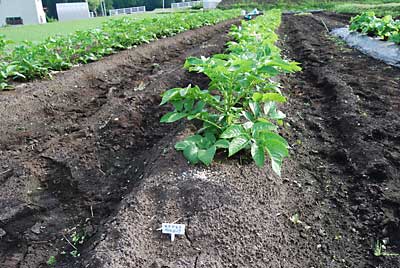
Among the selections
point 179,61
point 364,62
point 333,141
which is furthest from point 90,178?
point 364,62

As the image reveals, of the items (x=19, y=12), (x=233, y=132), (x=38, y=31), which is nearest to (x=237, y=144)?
(x=233, y=132)

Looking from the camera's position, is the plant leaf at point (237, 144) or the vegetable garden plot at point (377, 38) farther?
the vegetable garden plot at point (377, 38)

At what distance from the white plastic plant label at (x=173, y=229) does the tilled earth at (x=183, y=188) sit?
0.17ft

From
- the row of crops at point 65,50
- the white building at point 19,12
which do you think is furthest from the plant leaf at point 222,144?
the white building at point 19,12

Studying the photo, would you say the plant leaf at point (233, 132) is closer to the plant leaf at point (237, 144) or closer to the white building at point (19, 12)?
the plant leaf at point (237, 144)

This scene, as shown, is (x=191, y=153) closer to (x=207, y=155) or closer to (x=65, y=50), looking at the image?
(x=207, y=155)

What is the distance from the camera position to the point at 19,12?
123ft

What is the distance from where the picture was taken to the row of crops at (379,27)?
7.41 m

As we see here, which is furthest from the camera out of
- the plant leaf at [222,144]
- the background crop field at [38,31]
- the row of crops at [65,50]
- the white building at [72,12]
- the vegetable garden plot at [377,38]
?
the white building at [72,12]

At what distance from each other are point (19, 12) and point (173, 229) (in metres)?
42.4

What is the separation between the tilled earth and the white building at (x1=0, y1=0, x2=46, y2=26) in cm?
3787

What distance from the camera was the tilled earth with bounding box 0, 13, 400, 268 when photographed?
2035mm

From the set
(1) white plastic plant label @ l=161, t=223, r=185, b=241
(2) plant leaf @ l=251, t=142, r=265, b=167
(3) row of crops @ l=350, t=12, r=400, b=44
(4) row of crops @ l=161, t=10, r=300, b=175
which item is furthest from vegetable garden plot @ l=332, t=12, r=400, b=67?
(1) white plastic plant label @ l=161, t=223, r=185, b=241

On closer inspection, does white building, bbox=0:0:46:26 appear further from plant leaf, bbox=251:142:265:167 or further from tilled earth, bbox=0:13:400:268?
plant leaf, bbox=251:142:265:167
